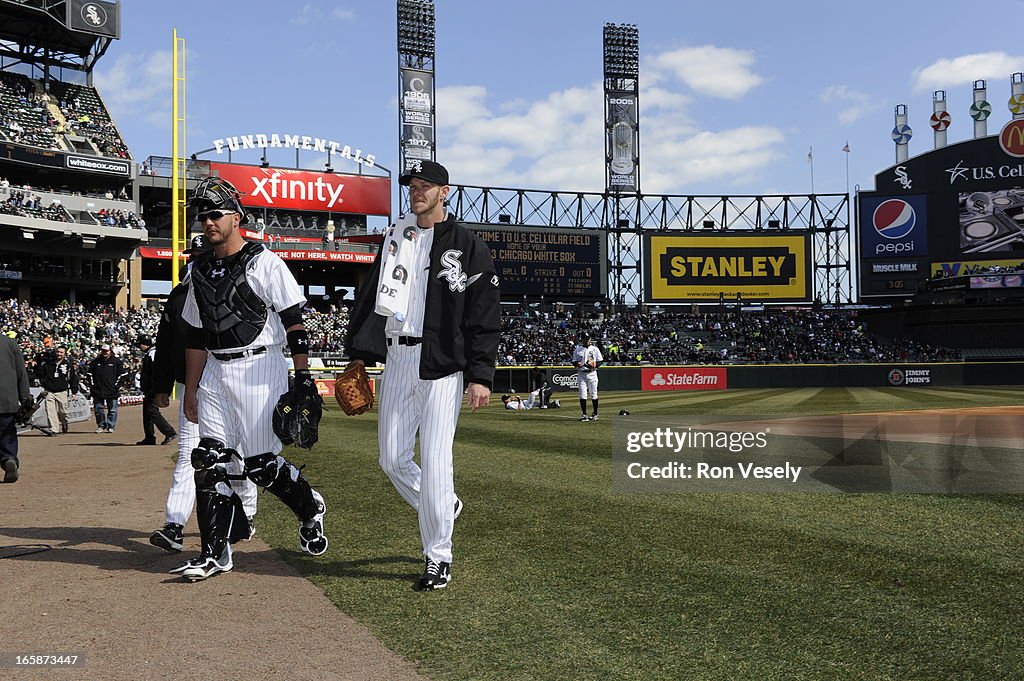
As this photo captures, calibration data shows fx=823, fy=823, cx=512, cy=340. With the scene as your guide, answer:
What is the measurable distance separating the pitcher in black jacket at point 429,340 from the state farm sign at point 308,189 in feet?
173

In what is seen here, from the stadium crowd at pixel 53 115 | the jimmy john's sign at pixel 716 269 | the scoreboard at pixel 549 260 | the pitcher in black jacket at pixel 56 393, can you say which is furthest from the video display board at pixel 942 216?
the stadium crowd at pixel 53 115

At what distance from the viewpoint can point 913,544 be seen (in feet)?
17.4

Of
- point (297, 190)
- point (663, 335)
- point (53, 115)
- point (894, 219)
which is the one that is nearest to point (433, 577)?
point (663, 335)

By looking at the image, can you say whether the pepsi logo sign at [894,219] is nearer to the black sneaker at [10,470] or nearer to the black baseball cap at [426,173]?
the black sneaker at [10,470]

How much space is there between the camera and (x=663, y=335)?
5016cm

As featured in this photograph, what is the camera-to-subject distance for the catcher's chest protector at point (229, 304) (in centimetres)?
481

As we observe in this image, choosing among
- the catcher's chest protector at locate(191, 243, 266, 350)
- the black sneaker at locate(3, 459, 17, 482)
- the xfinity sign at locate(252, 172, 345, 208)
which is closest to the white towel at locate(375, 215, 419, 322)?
the catcher's chest protector at locate(191, 243, 266, 350)

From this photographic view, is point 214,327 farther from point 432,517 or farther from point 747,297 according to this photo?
point 747,297

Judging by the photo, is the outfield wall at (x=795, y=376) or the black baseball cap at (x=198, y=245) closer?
the black baseball cap at (x=198, y=245)

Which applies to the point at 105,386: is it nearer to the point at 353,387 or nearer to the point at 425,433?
the point at 353,387

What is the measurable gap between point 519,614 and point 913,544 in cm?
295

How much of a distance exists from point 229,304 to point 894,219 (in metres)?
51.3

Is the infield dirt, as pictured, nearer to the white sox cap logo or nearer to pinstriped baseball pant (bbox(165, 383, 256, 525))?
pinstriped baseball pant (bbox(165, 383, 256, 525))

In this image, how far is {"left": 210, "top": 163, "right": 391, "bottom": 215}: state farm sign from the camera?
55094 mm
